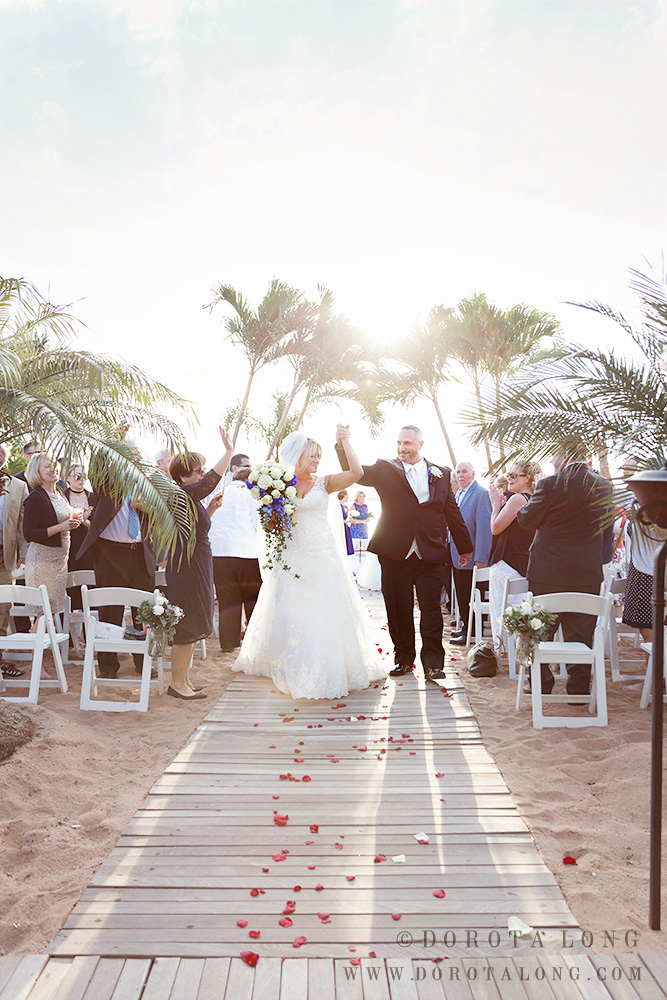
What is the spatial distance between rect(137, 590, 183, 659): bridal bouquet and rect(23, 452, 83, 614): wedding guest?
151cm

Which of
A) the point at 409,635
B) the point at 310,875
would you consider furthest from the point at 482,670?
the point at 310,875

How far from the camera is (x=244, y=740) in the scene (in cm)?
500

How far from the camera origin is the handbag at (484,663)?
7.10 metres

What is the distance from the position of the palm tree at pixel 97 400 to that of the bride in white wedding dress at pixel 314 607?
1.07 meters

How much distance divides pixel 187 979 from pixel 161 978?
93 millimetres

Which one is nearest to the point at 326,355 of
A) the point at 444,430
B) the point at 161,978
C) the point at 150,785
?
the point at 444,430

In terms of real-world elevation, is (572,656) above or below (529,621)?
below

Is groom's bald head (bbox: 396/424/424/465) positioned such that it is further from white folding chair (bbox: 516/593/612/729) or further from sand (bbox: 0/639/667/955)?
sand (bbox: 0/639/667/955)

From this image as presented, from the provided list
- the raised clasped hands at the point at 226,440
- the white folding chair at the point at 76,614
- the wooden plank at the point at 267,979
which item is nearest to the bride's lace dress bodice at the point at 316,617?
the raised clasped hands at the point at 226,440

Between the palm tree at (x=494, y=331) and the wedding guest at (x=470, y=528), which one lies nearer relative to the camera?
the wedding guest at (x=470, y=528)

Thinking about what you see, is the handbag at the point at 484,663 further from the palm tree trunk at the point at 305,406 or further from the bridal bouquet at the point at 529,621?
the palm tree trunk at the point at 305,406

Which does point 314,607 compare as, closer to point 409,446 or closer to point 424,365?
point 409,446

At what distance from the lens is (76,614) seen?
766 cm

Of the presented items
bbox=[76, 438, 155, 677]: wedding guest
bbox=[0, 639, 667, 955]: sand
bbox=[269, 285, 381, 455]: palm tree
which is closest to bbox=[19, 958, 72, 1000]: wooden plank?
bbox=[0, 639, 667, 955]: sand
